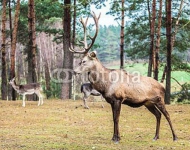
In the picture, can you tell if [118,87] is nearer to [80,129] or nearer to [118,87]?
[118,87]

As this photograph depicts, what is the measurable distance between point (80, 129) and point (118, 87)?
311 centimetres

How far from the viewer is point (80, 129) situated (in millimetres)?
12633

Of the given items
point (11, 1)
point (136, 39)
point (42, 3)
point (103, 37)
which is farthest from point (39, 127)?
point (103, 37)

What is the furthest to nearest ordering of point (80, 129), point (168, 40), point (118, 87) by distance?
point (168, 40)
point (80, 129)
point (118, 87)

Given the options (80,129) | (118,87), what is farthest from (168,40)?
(118,87)

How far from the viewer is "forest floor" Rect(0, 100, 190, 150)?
9.76 m

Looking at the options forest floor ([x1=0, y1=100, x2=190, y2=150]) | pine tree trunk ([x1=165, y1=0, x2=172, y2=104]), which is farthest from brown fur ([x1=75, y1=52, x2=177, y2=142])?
pine tree trunk ([x1=165, y1=0, x2=172, y2=104])

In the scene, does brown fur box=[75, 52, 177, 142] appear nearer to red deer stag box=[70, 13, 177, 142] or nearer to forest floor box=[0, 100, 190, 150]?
red deer stag box=[70, 13, 177, 142]

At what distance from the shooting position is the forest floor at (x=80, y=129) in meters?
9.76

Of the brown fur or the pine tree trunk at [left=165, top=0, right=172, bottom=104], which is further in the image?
the pine tree trunk at [left=165, top=0, right=172, bottom=104]

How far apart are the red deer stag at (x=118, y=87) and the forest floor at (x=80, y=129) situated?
70cm

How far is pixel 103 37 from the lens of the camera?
401 feet

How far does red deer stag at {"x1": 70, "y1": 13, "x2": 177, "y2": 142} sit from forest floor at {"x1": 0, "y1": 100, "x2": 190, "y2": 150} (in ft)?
2.31

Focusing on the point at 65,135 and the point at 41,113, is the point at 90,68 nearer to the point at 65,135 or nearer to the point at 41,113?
the point at 65,135
